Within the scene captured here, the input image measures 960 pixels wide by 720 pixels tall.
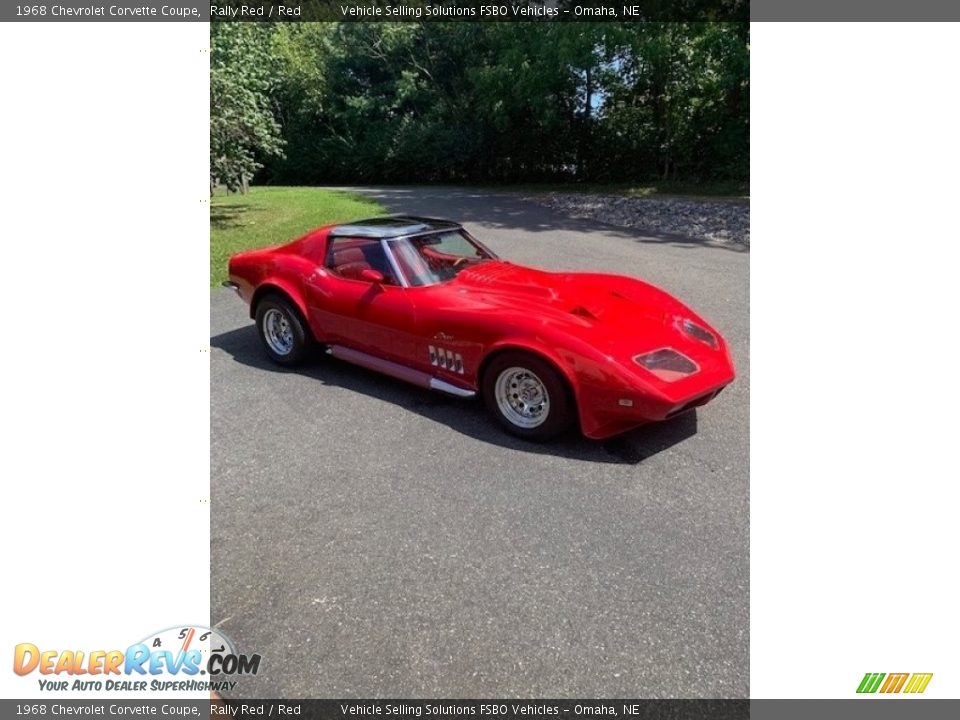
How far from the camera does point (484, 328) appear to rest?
400cm

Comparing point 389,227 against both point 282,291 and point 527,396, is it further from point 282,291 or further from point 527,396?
point 527,396

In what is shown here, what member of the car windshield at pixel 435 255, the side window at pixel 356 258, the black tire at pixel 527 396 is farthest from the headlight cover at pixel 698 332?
the side window at pixel 356 258

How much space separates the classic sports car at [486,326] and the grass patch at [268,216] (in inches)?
167

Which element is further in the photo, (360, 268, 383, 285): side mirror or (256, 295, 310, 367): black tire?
(256, 295, 310, 367): black tire

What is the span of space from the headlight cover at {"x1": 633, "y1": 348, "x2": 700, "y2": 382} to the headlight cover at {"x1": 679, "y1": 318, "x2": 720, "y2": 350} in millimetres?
410

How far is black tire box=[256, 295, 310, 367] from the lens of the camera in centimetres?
518

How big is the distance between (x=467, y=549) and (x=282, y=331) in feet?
10.5

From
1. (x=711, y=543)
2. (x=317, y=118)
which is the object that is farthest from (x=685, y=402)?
(x=317, y=118)

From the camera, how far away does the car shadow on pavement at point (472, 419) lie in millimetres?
3814

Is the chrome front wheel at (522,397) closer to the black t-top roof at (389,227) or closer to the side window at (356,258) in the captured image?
the side window at (356,258)

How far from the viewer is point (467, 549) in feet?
9.55

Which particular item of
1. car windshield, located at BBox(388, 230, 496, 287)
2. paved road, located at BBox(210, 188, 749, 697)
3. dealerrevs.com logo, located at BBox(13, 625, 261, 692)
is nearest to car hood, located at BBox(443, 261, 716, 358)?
car windshield, located at BBox(388, 230, 496, 287)

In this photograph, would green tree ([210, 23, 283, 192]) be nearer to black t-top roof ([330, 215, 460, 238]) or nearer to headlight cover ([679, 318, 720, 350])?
black t-top roof ([330, 215, 460, 238])
